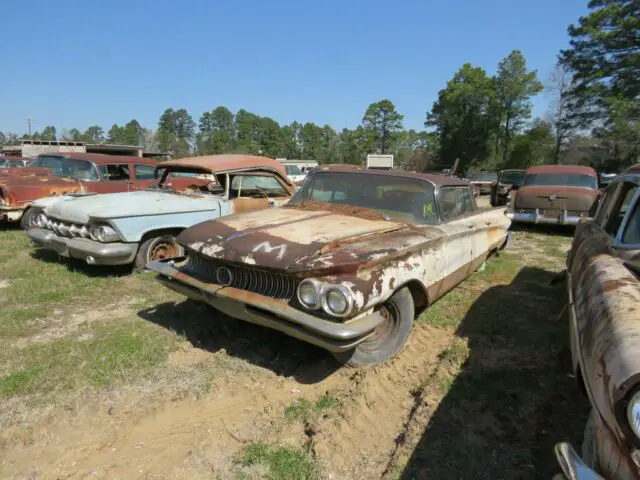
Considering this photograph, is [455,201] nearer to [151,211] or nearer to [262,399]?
[262,399]

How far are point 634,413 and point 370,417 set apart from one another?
5.65ft

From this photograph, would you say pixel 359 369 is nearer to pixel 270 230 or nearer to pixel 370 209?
pixel 270 230

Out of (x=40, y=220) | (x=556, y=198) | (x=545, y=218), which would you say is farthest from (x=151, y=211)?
(x=556, y=198)

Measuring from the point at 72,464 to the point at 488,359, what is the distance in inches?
125

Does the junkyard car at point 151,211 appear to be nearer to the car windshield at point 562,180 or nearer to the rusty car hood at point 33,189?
the rusty car hood at point 33,189

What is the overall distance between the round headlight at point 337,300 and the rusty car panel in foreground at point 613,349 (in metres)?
1.35

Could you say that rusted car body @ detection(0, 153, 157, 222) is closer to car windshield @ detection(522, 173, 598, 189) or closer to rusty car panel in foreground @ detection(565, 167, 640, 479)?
rusty car panel in foreground @ detection(565, 167, 640, 479)

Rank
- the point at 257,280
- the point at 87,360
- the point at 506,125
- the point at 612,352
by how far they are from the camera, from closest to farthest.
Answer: the point at 612,352, the point at 257,280, the point at 87,360, the point at 506,125

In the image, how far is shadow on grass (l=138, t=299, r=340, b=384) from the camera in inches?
137

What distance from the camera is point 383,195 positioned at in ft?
14.9

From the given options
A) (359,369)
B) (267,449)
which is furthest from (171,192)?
(267,449)

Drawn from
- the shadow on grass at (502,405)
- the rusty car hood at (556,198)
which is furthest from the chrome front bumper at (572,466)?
the rusty car hood at (556,198)

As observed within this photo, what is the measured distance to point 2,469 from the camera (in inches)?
93.4

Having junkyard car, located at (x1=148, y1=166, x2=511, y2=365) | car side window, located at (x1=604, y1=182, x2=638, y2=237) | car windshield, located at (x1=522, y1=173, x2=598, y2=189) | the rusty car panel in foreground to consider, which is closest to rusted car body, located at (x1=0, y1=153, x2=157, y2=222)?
junkyard car, located at (x1=148, y1=166, x2=511, y2=365)
